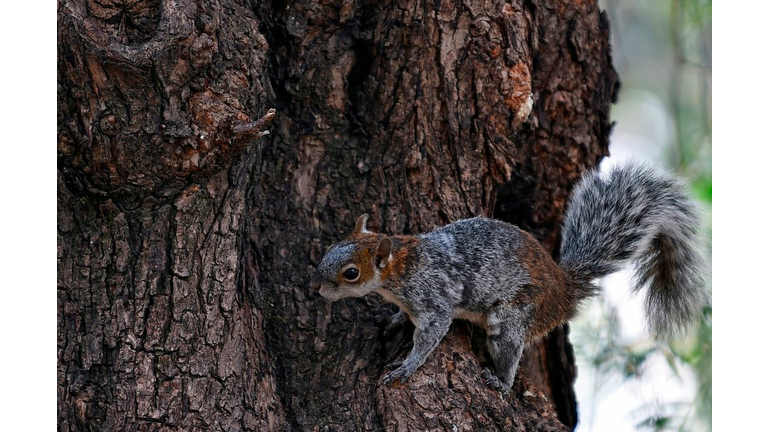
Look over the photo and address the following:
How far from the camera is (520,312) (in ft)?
7.69

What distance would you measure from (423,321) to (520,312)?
0.32 metres

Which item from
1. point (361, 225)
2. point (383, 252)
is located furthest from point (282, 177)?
point (383, 252)

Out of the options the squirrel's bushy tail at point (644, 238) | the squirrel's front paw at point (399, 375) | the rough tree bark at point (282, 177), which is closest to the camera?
the rough tree bark at point (282, 177)

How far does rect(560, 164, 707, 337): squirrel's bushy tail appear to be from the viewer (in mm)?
2518

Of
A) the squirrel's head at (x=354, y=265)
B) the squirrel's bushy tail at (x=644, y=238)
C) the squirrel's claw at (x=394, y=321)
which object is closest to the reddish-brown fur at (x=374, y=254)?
the squirrel's head at (x=354, y=265)

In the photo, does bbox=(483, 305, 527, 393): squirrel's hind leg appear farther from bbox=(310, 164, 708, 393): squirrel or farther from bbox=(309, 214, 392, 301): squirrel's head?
bbox=(309, 214, 392, 301): squirrel's head

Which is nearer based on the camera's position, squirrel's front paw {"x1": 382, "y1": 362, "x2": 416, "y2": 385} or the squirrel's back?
squirrel's front paw {"x1": 382, "y1": 362, "x2": 416, "y2": 385}

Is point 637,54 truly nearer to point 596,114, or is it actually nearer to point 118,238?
point 596,114

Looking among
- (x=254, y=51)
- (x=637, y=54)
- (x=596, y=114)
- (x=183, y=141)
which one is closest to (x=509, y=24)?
(x=596, y=114)

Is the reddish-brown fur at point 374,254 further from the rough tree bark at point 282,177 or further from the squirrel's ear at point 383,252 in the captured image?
the rough tree bark at point 282,177

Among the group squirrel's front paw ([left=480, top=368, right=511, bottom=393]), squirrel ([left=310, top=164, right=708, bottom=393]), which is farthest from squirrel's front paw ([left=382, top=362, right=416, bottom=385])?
squirrel's front paw ([left=480, top=368, right=511, bottom=393])

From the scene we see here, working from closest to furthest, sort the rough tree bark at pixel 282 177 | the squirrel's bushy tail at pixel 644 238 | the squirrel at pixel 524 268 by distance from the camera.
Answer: the rough tree bark at pixel 282 177, the squirrel at pixel 524 268, the squirrel's bushy tail at pixel 644 238

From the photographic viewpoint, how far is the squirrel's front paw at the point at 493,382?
7.19 feet

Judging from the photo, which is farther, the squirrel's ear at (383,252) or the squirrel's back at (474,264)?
the squirrel's back at (474,264)
